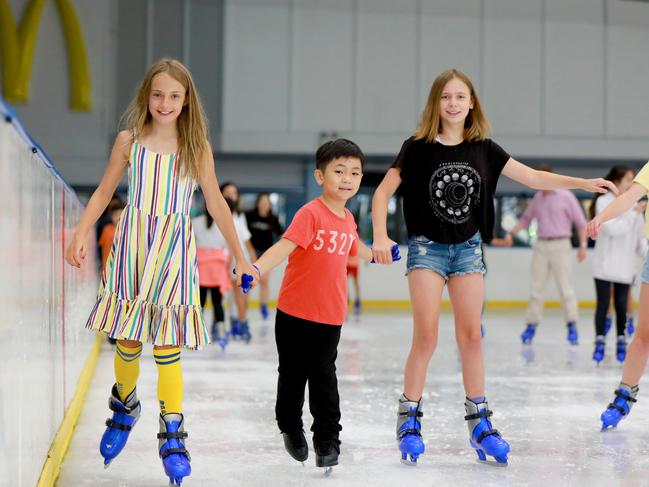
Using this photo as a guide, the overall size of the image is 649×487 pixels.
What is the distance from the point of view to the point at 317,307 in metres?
3.00

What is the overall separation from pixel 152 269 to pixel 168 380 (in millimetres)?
326

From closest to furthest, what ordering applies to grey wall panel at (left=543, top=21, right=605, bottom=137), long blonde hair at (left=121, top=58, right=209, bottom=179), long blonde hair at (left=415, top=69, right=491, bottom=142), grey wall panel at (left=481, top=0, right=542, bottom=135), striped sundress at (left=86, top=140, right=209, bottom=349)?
1. striped sundress at (left=86, top=140, right=209, bottom=349)
2. long blonde hair at (left=121, top=58, right=209, bottom=179)
3. long blonde hair at (left=415, top=69, right=491, bottom=142)
4. grey wall panel at (left=481, top=0, right=542, bottom=135)
5. grey wall panel at (left=543, top=21, right=605, bottom=137)

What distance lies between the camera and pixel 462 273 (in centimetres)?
321

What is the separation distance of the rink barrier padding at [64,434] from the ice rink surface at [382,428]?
0.04 metres

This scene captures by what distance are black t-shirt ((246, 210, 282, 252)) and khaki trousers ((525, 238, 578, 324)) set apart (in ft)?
8.22

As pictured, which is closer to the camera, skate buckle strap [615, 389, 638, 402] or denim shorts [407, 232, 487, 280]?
denim shorts [407, 232, 487, 280]

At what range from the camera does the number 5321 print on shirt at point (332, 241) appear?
3012 millimetres

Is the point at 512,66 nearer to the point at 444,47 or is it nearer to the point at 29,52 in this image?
the point at 444,47

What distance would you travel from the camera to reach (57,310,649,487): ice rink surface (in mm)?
2980

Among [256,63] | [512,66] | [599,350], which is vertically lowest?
[599,350]

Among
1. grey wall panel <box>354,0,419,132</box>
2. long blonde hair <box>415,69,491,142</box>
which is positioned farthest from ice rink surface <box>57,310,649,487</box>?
grey wall panel <box>354,0,419,132</box>

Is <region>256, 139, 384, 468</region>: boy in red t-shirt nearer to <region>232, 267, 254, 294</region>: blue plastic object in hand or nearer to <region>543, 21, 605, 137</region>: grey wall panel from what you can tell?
<region>232, 267, 254, 294</region>: blue plastic object in hand

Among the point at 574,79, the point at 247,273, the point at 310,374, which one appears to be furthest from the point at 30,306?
the point at 574,79

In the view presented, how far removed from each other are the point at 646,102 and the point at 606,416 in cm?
1385
